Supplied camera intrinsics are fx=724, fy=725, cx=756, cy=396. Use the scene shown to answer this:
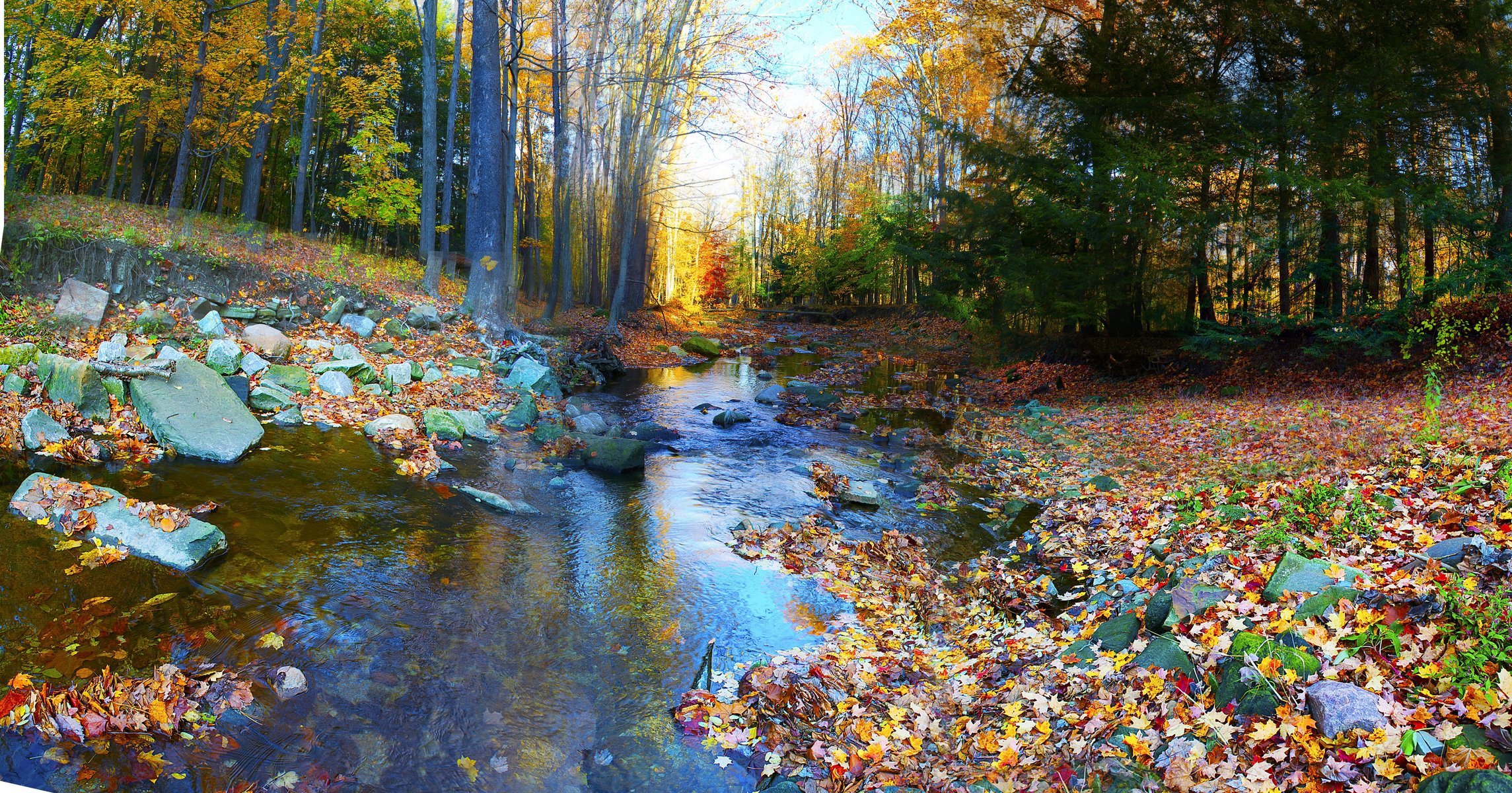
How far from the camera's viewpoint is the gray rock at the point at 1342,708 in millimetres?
3098

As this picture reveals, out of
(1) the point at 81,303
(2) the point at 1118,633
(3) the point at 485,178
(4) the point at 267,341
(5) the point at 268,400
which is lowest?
(2) the point at 1118,633

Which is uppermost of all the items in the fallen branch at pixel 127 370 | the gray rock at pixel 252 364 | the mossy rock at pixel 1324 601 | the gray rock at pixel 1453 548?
the gray rock at pixel 252 364

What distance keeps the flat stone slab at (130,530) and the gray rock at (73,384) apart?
1.96 meters

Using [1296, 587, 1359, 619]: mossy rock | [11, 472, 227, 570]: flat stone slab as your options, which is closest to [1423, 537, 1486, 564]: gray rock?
[1296, 587, 1359, 619]: mossy rock

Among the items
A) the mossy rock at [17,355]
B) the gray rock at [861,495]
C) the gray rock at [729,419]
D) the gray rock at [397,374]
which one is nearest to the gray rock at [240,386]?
the mossy rock at [17,355]

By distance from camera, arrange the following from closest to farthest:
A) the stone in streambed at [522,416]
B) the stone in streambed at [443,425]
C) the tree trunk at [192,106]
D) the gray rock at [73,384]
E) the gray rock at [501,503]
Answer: the gray rock at [73,384]
the gray rock at [501,503]
the stone in streambed at [443,425]
the stone in streambed at [522,416]
the tree trunk at [192,106]

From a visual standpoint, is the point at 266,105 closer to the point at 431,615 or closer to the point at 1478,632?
the point at 431,615

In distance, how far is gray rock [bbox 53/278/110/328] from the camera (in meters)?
8.63

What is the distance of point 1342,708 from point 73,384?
10.3 metres

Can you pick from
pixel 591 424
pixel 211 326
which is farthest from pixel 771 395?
pixel 211 326

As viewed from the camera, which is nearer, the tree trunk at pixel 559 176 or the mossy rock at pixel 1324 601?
the mossy rock at pixel 1324 601

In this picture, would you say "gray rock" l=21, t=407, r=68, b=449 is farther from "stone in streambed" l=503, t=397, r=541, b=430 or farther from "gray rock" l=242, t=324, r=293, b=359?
"stone in streambed" l=503, t=397, r=541, b=430

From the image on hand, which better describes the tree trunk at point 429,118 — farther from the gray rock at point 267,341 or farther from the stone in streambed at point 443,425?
the stone in streambed at point 443,425

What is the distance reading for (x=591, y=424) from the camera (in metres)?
11.2
